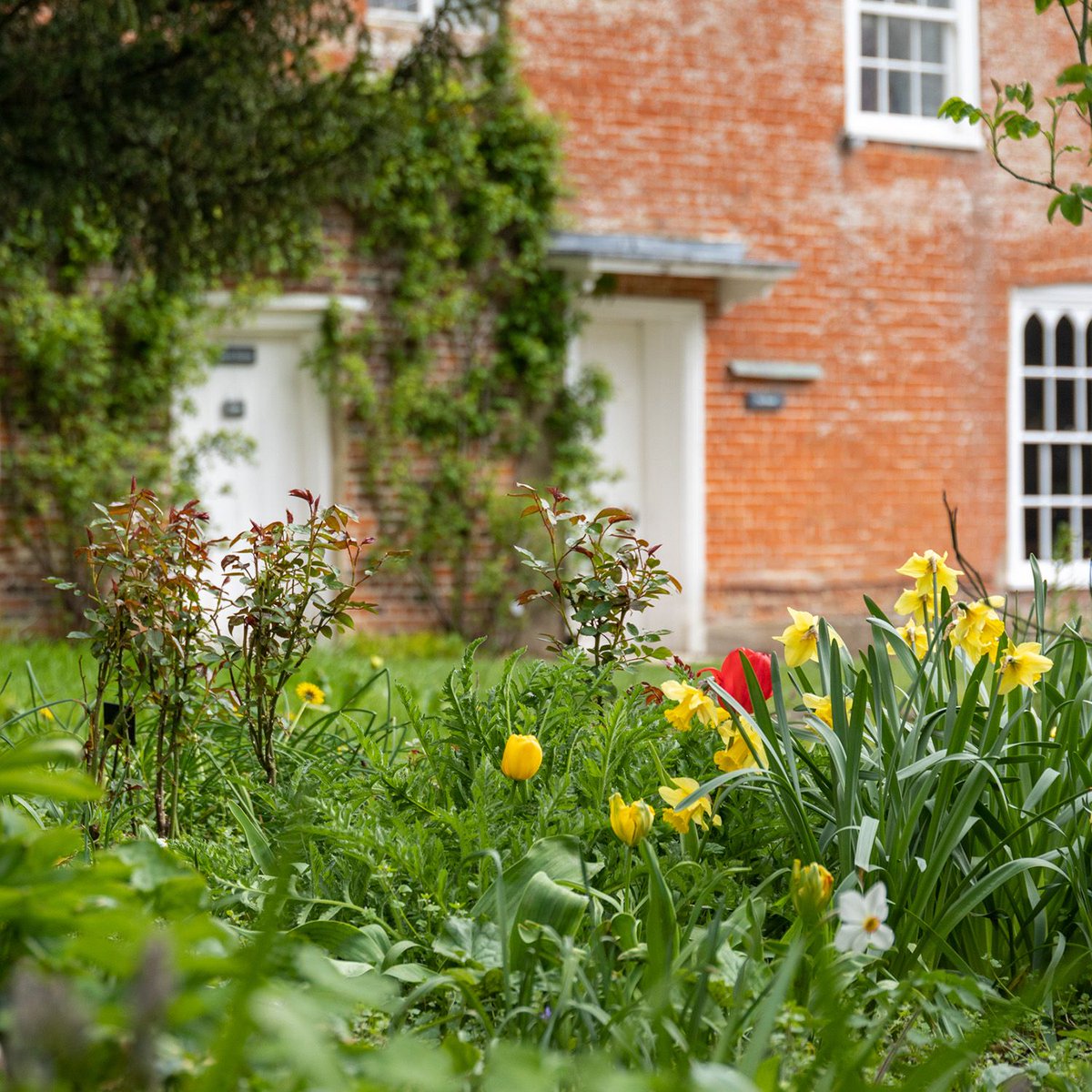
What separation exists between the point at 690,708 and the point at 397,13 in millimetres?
7526

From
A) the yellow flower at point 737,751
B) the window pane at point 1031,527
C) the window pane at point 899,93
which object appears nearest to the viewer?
the yellow flower at point 737,751

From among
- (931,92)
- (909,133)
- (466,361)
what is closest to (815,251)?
(909,133)

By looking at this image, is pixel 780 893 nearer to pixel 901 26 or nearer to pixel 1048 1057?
pixel 1048 1057

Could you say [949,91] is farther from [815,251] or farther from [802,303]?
[802,303]

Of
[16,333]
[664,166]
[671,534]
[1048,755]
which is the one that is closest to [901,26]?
[664,166]

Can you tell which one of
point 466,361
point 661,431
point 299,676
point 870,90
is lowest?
point 299,676

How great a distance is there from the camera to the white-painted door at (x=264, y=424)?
7996 millimetres

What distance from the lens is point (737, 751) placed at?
1760mm

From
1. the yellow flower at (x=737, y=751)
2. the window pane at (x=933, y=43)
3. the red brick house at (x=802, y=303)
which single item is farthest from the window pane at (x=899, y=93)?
the yellow flower at (x=737, y=751)

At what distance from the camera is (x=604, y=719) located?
1797mm

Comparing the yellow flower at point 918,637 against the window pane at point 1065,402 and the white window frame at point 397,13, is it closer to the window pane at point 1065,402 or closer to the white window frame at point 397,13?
the white window frame at point 397,13

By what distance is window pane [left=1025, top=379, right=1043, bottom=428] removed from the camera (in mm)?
9930

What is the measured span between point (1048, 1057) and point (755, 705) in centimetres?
54

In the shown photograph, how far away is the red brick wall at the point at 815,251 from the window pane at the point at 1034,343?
31 centimetres
